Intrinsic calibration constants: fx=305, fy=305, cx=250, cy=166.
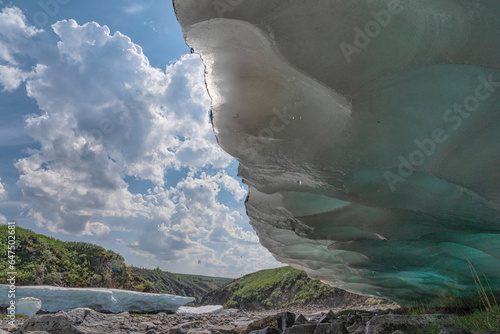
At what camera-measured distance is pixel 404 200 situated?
3.80 meters

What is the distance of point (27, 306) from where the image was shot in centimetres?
1294

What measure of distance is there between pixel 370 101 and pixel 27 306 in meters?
16.0

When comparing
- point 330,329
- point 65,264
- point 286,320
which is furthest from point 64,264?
point 330,329

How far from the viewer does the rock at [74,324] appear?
5.99 m

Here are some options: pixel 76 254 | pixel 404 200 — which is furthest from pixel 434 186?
pixel 76 254

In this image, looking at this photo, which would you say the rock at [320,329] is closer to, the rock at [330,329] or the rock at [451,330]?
the rock at [330,329]

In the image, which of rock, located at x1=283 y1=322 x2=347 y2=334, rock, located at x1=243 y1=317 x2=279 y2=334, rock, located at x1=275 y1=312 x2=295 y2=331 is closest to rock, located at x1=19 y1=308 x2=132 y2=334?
rock, located at x1=243 y1=317 x2=279 y2=334

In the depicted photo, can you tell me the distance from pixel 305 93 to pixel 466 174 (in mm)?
1784

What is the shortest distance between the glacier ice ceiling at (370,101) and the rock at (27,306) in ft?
45.2

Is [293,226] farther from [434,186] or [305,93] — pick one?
[305,93]

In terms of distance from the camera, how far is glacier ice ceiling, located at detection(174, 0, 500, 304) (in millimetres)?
2391

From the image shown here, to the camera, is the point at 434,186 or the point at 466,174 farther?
the point at 434,186

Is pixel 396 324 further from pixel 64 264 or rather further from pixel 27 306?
pixel 64 264

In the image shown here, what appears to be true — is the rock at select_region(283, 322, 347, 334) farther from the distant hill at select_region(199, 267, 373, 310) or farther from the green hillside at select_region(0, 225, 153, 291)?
the distant hill at select_region(199, 267, 373, 310)
